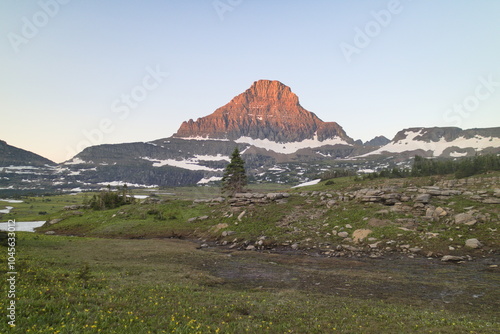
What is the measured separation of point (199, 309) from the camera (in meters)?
14.1

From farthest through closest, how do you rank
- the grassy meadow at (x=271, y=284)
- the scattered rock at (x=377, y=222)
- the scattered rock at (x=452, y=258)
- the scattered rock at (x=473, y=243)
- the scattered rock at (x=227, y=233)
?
the scattered rock at (x=227, y=233)
the scattered rock at (x=377, y=222)
the scattered rock at (x=473, y=243)
the scattered rock at (x=452, y=258)
the grassy meadow at (x=271, y=284)

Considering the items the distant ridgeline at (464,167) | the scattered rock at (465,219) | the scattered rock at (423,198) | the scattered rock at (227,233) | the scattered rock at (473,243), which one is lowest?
the scattered rock at (227,233)

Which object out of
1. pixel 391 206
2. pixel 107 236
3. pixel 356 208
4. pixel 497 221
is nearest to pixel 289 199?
pixel 356 208

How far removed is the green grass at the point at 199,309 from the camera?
36.3 ft

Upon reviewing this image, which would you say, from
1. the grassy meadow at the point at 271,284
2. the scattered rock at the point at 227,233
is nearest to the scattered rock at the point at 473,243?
the grassy meadow at the point at 271,284

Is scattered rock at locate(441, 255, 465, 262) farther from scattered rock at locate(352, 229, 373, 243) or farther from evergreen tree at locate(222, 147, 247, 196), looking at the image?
evergreen tree at locate(222, 147, 247, 196)

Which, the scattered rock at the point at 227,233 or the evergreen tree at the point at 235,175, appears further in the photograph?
the evergreen tree at the point at 235,175

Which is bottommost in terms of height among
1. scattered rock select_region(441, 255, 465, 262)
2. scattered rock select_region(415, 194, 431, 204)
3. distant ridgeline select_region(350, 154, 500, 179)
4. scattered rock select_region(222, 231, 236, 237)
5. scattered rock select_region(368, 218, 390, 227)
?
scattered rock select_region(222, 231, 236, 237)

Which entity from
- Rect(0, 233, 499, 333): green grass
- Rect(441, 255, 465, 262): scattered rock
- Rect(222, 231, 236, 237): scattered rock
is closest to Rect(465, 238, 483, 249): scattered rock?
Rect(441, 255, 465, 262): scattered rock

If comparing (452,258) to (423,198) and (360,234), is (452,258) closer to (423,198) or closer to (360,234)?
(360,234)

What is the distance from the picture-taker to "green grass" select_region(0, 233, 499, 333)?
1108 cm

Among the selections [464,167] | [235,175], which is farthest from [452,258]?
[235,175]

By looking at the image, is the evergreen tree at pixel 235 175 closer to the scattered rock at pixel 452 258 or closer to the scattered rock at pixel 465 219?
the scattered rock at pixel 465 219

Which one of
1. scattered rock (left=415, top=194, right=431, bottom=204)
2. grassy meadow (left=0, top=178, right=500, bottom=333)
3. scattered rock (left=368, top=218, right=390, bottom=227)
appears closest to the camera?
grassy meadow (left=0, top=178, right=500, bottom=333)
